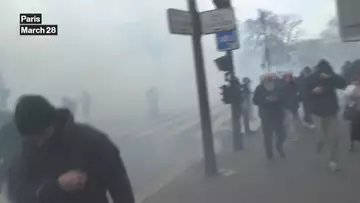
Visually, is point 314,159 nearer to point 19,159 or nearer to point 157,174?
point 157,174

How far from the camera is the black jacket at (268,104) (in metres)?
2.25

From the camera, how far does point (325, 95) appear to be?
228 centimetres

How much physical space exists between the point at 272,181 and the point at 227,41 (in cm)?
67

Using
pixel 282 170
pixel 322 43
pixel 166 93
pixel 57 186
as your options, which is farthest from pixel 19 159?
pixel 322 43

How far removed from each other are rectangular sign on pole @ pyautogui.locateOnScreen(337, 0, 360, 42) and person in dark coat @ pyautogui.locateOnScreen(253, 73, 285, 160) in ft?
1.25

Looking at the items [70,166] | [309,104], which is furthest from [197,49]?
[70,166]

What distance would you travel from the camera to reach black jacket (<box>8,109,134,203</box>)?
1.26 meters

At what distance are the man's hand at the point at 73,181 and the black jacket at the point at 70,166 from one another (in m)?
0.02

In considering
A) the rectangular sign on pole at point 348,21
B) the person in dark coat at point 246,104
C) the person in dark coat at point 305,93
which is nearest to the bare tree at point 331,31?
the rectangular sign on pole at point 348,21

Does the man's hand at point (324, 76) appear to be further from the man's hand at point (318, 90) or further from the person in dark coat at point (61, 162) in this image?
the person in dark coat at point (61, 162)

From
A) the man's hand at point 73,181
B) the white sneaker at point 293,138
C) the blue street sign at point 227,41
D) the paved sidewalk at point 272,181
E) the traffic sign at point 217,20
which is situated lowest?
the paved sidewalk at point 272,181

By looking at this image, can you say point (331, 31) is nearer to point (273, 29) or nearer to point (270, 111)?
point (273, 29)

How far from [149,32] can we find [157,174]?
650mm
